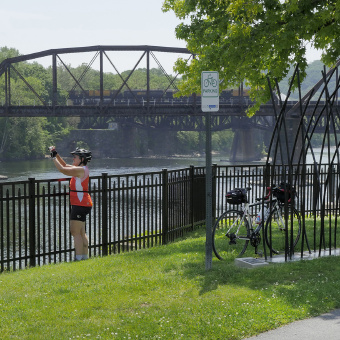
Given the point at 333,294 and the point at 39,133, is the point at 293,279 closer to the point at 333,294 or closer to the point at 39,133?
the point at 333,294

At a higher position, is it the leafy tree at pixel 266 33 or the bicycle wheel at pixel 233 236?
the leafy tree at pixel 266 33

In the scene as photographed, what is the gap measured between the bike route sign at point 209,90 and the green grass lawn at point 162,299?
212 cm

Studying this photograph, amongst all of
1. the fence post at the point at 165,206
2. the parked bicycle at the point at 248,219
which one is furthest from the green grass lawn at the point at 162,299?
the fence post at the point at 165,206

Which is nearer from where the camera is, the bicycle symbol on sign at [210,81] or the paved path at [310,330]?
the paved path at [310,330]

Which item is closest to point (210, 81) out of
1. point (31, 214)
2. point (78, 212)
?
point (78, 212)

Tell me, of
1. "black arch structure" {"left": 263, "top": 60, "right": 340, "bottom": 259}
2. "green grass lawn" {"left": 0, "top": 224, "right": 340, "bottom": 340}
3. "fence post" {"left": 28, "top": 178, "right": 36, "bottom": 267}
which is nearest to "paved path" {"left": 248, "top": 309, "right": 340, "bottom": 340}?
"green grass lawn" {"left": 0, "top": 224, "right": 340, "bottom": 340}

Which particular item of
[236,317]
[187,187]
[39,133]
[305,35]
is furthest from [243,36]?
[39,133]

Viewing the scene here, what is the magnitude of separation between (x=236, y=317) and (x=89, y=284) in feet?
7.23

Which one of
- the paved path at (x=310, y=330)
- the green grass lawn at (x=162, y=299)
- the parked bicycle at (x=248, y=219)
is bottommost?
the paved path at (x=310, y=330)

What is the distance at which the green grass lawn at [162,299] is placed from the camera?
18.7 feet

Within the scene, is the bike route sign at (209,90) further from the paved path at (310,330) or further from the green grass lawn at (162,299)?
the paved path at (310,330)

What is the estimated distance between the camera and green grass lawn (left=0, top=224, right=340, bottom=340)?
5703 millimetres

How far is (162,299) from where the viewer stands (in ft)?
21.9

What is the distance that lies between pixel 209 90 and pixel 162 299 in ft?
8.86
